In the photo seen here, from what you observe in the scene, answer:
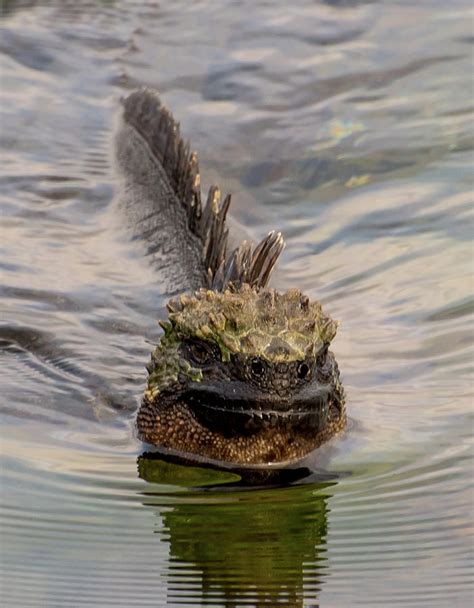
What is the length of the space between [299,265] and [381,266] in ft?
2.25

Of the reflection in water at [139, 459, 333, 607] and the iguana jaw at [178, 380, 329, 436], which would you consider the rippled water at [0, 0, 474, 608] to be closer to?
the reflection in water at [139, 459, 333, 607]

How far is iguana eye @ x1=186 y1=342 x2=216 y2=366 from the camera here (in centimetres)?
750

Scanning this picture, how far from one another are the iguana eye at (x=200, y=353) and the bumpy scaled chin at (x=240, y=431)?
0.21 meters

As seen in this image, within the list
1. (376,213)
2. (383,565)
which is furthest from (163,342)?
(376,213)

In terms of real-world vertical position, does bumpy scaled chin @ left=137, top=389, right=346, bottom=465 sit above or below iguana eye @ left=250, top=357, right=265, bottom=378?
below

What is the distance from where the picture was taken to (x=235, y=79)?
15.5 metres

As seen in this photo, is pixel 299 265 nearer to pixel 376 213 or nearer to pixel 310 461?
pixel 376 213

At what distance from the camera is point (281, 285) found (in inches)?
433

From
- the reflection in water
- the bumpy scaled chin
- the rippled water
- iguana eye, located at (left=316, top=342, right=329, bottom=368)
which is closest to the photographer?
the reflection in water

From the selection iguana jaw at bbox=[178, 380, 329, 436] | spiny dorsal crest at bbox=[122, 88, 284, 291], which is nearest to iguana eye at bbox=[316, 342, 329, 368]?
iguana jaw at bbox=[178, 380, 329, 436]

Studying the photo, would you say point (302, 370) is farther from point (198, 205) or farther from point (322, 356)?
point (198, 205)

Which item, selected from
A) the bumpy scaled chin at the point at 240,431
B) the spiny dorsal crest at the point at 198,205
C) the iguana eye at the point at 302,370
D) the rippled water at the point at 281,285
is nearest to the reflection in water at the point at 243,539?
the rippled water at the point at 281,285

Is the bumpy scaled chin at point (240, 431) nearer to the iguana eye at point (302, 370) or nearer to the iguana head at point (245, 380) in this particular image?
the iguana head at point (245, 380)

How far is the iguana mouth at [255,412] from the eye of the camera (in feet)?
23.6
